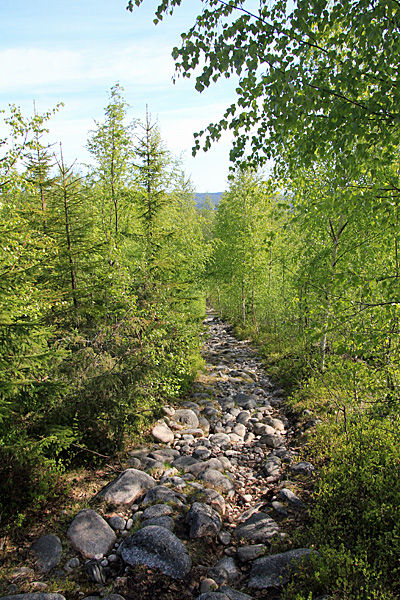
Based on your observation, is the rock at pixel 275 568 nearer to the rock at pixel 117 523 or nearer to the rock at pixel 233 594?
the rock at pixel 233 594

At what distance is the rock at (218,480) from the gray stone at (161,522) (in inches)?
52.0

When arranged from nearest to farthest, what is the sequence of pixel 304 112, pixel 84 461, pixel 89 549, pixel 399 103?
pixel 399 103
pixel 304 112
pixel 89 549
pixel 84 461

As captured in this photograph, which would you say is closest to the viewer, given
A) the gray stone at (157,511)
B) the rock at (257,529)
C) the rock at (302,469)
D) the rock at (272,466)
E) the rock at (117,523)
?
the rock at (257,529)

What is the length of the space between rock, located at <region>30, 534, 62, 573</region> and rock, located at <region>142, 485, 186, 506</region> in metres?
1.37

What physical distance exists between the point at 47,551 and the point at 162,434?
3.64 m

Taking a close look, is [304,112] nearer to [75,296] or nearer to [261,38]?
[261,38]

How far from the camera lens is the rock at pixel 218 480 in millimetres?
6285

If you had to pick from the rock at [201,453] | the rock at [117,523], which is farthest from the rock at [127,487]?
the rock at [201,453]

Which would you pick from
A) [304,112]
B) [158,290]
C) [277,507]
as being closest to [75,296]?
[158,290]

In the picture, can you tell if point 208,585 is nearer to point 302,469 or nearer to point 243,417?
point 302,469

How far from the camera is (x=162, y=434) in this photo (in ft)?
26.5

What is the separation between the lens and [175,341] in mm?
8930

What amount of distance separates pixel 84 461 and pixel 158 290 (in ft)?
12.4

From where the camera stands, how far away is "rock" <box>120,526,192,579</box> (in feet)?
14.4
